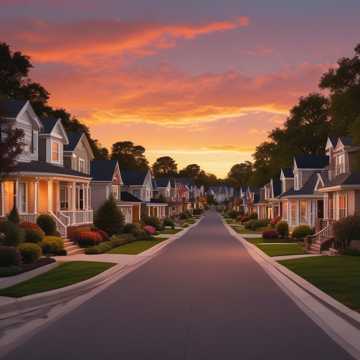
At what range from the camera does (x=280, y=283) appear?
63.7ft

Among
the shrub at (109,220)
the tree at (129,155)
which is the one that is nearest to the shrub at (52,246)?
the shrub at (109,220)

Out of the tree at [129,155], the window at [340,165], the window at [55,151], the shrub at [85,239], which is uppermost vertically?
the tree at [129,155]

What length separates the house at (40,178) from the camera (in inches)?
1342

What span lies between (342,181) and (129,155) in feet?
335

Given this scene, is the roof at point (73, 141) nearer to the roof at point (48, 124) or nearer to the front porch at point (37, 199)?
the roof at point (48, 124)

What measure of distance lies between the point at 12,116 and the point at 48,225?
6.97m

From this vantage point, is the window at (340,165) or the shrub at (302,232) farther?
the shrub at (302,232)

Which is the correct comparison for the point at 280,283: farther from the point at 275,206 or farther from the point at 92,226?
the point at 275,206

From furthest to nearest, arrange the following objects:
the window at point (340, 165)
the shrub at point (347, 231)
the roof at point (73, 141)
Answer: the roof at point (73, 141) < the window at point (340, 165) < the shrub at point (347, 231)

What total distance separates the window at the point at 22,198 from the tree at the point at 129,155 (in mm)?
94407

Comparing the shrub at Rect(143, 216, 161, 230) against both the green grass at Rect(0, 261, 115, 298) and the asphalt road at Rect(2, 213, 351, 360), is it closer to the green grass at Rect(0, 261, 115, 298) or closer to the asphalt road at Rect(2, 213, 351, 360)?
the green grass at Rect(0, 261, 115, 298)

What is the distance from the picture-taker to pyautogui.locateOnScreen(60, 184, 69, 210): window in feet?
136

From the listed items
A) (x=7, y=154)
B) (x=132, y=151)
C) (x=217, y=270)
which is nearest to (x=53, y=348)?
(x=217, y=270)

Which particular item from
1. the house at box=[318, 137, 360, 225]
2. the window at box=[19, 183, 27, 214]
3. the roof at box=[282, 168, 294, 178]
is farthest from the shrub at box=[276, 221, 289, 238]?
the window at box=[19, 183, 27, 214]
